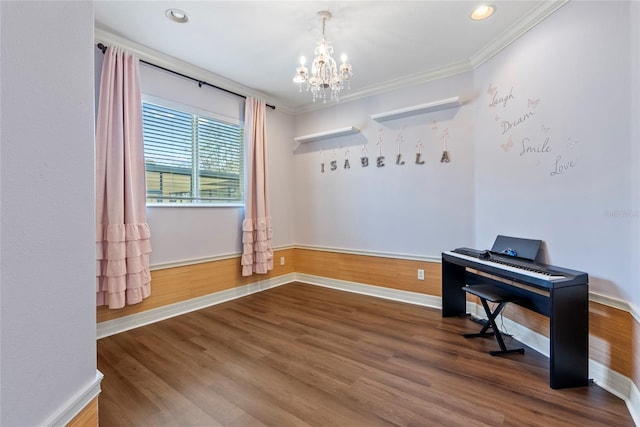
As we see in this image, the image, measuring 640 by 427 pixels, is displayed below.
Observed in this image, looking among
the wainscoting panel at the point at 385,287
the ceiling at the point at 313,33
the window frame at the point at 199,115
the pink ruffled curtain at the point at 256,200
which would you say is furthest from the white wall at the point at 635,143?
the window frame at the point at 199,115

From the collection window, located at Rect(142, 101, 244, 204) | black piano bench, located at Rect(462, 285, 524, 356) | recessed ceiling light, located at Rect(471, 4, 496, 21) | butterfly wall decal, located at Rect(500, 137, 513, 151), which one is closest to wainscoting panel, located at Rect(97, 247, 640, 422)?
black piano bench, located at Rect(462, 285, 524, 356)

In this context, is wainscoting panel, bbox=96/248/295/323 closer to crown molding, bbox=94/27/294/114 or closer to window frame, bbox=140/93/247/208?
window frame, bbox=140/93/247/208

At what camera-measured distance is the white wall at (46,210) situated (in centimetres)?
60

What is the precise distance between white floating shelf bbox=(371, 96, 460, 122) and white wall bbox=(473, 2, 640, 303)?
399 mm

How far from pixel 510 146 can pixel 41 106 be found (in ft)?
10.2

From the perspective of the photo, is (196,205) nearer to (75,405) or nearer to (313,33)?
(313,33)

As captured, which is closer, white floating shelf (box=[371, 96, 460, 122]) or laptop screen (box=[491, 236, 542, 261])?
laptop screen (box=[491, 236, 542, 261])

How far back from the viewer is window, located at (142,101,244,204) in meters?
2.99

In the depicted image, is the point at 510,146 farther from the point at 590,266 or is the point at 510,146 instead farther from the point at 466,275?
the point at 466,275

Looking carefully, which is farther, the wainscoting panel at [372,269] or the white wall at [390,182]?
the wainscoting panel at [372,269]

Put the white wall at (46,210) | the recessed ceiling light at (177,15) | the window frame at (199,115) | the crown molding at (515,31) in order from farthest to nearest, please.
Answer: the window frame at (199,115), the recessed ceiling light at (177,15), the crown molding at (515,31), the white wall at (46,210)

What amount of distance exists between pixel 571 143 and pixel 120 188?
12.2 feet

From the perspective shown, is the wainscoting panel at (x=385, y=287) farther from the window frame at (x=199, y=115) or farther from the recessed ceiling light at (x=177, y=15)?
the recessed ceiling light at (x=177, y=15)

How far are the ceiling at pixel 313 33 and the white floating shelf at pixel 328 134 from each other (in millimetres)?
683
